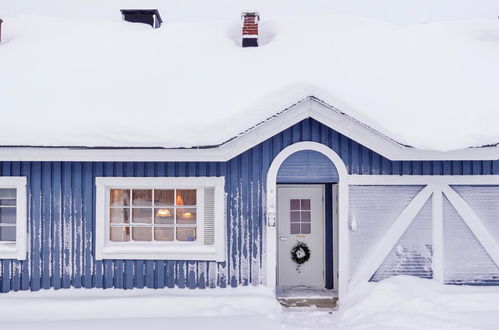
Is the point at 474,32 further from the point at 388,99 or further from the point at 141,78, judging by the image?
the point at 141,78

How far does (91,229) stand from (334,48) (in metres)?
7.09

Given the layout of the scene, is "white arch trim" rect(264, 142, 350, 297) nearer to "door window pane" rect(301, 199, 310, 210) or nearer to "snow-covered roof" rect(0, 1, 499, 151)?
"snow-covered roof" rect(0, 1, 499, 151)

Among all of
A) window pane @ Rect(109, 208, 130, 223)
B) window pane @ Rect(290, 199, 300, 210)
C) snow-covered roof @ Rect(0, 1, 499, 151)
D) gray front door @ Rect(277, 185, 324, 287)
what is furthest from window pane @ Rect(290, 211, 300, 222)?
window pane @ Rect(109, 208, 130, 223)

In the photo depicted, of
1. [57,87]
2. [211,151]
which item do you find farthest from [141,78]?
[211,151]

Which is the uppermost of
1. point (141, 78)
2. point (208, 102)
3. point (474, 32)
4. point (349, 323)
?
point (474, 32)

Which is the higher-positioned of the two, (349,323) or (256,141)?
(256,141)

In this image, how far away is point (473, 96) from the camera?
31.5 feet

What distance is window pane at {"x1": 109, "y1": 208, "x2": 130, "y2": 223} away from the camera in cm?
863

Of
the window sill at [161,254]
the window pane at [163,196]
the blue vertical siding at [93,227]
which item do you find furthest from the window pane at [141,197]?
the window sill at [161,254]

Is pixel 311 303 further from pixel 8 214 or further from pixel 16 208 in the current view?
pixel 8 214

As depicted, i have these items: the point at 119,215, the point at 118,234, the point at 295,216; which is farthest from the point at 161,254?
the point at 295,216

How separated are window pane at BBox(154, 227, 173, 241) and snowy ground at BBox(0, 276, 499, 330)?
0.93 meters

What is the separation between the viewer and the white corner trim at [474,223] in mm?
8445

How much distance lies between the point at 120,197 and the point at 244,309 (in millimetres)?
2937
